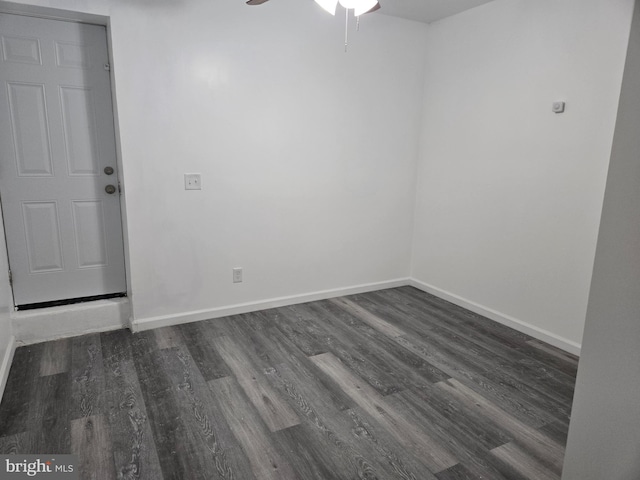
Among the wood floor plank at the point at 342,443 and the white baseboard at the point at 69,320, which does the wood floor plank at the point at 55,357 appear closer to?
the white baseboard at the point at 69,320

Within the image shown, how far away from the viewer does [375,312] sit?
357cm

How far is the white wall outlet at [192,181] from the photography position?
3.07 m

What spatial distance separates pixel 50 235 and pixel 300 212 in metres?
1.83

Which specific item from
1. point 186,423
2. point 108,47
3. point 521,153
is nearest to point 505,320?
point 521,153

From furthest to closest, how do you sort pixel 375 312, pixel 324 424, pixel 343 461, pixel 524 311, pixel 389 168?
pixel 389 168
pixel 375 312
pixel 524 311
pixel 324 424
pixel 343 461

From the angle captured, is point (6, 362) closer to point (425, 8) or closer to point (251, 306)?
point (251, 306)

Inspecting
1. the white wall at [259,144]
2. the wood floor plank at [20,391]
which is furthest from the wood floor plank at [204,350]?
the wood floor plank at [20,391]

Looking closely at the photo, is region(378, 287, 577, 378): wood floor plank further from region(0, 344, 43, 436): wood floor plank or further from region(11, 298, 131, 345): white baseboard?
region(0, 344, 43, 436): wood floor plank

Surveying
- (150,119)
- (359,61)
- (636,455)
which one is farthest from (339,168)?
(636,455)

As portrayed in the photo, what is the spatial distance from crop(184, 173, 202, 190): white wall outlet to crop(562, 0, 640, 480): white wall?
8.66 feet

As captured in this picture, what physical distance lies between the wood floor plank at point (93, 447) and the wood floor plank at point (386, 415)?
1205 mm

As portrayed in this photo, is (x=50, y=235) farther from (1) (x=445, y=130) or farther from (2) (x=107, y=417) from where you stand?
(1) (x=445, y=130)

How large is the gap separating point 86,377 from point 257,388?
1001 millimetres

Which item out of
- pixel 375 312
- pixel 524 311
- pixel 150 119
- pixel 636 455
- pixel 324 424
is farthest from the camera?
pixel 375 312
